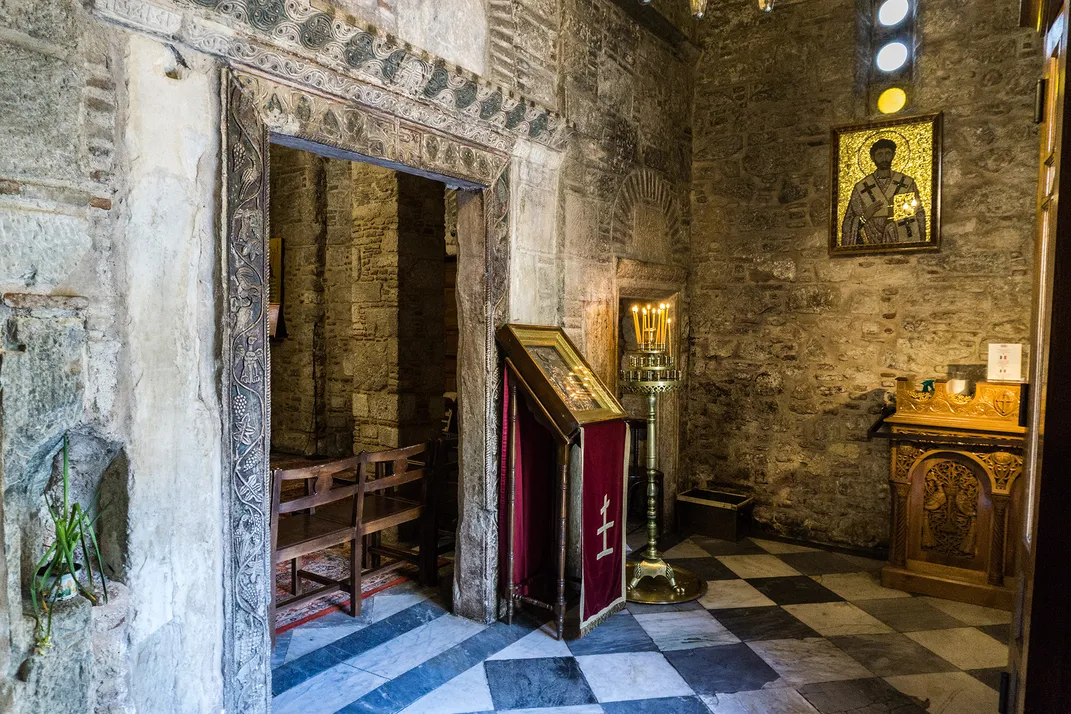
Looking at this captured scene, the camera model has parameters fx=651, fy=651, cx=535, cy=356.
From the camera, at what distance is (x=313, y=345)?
823 cm

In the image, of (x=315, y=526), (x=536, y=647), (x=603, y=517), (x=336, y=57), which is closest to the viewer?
(x=336, y=57)

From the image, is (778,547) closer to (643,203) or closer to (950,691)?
(950,691)

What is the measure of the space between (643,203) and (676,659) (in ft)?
10.7

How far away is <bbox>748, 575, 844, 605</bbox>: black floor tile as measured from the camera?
164 inches

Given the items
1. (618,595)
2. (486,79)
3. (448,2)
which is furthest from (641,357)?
(448,2)

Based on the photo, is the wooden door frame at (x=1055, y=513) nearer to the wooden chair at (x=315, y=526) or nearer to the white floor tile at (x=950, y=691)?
the white floor tile at (x=950, y=691)

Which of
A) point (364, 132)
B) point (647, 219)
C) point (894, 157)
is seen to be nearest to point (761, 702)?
point (364, 132)

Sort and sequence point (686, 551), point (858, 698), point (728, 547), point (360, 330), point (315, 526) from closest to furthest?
point (858, 698)
point (315, 526)
point (686, 551)
point (728, 547)
point (360, 330)

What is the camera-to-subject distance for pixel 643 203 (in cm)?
510

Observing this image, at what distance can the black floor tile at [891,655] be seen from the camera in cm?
329

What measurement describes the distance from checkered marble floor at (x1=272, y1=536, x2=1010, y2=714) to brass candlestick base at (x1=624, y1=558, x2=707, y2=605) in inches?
3.0

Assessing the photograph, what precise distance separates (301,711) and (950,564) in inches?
159

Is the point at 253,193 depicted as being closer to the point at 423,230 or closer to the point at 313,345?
the point at 423,230

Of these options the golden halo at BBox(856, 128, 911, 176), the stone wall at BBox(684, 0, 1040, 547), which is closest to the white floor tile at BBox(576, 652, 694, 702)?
the stone wall at BBox(684, 0, 1040, 547)
